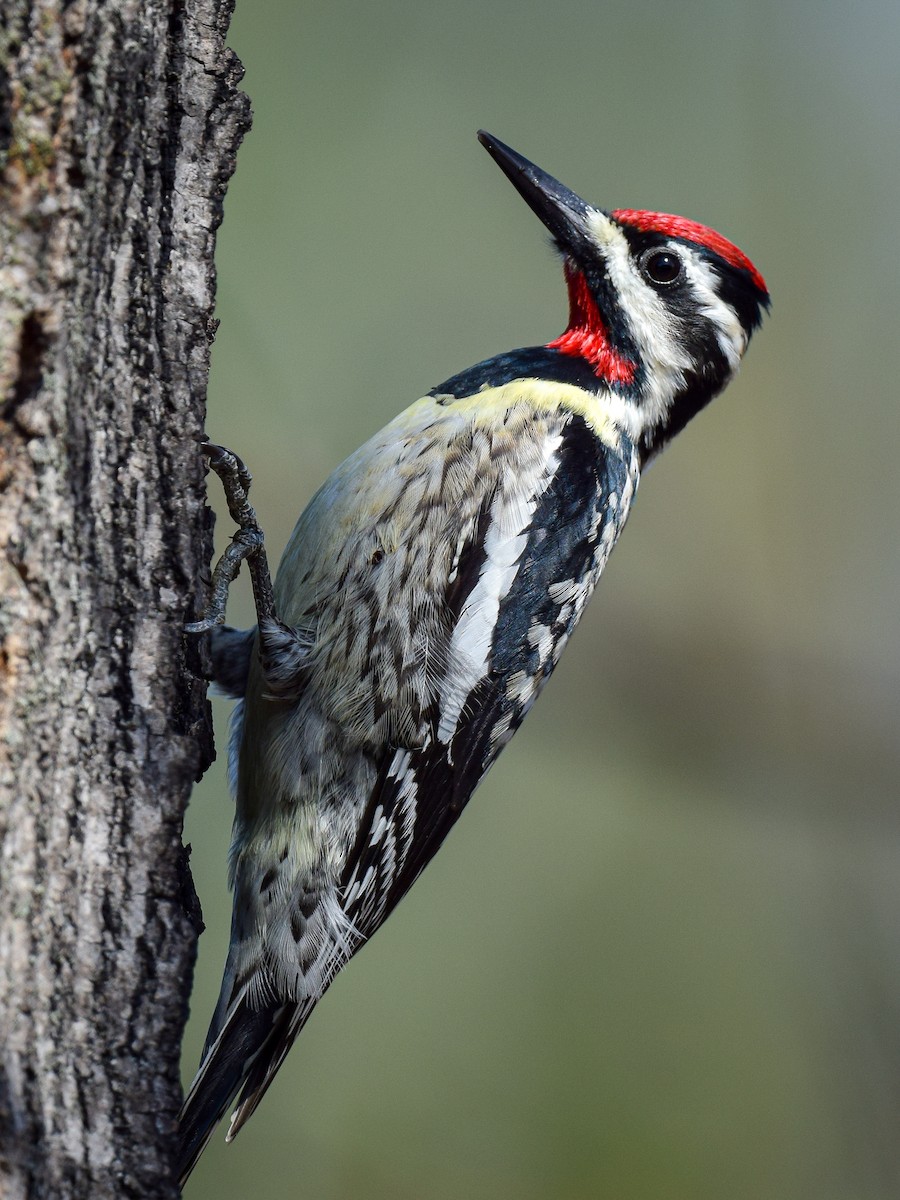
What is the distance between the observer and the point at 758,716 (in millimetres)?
4023

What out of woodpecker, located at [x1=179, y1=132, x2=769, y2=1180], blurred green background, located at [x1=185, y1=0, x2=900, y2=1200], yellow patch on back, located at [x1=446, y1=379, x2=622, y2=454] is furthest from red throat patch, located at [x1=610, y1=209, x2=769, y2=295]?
blurred green background, located at [x1=185, y1=0, x2=900, y2=1200]

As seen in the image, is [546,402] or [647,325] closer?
[546,402]

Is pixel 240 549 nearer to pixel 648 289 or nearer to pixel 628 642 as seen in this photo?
pixel 648 289

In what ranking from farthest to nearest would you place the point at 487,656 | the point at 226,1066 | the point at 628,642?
the point at 628,642 → the point at 487,656 → the point at 226,1066

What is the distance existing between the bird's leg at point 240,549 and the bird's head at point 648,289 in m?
0.97

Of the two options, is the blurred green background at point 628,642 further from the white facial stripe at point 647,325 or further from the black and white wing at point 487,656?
the black and white wing at point 487,656

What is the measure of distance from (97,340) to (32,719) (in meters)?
0.50

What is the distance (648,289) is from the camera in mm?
2727

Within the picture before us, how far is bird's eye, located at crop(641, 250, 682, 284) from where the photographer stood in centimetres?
272

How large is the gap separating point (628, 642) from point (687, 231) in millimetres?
1694

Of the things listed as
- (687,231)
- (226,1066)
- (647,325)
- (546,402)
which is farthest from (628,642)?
(226,1066)

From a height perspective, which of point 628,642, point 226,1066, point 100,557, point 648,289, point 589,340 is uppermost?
point 648,289

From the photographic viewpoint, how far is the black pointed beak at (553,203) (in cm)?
266

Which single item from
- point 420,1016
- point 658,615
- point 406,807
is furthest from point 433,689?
point 420,1016
